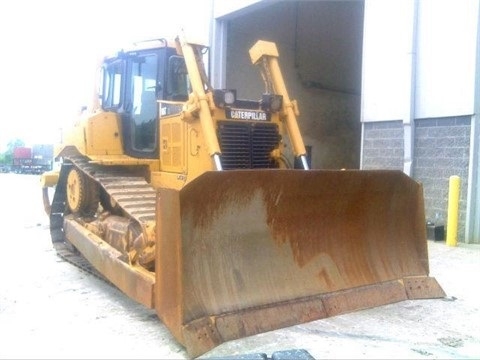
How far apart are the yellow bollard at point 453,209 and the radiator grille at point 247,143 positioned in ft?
10.8

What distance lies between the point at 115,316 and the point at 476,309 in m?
3.18

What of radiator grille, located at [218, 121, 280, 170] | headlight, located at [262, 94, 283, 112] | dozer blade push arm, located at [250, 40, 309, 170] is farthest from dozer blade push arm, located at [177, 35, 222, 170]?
dozer blade push arm, located at [250, 40, 309, 170]

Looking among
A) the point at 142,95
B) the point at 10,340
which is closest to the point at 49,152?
the point at 142,95

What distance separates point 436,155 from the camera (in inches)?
305

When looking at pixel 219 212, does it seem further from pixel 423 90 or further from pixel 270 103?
pixel 423 90

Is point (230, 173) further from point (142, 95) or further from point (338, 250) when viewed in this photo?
point (142, 95)

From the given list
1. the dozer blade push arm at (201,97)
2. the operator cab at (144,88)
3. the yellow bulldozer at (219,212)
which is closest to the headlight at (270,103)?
the yellow bulldozer at (219,212)

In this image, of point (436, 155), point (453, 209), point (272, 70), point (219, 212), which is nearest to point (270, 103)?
point (272, 70)

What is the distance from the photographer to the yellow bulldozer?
335 centimetres

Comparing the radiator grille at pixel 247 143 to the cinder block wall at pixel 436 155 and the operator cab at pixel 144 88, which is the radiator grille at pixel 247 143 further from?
the cinder block wall at pixel 436 155

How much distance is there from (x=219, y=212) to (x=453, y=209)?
4919mm

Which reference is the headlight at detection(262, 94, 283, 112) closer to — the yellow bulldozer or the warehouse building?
the yellow bulldozer

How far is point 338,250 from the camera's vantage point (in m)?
4.22

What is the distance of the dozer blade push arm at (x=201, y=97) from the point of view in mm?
4625
